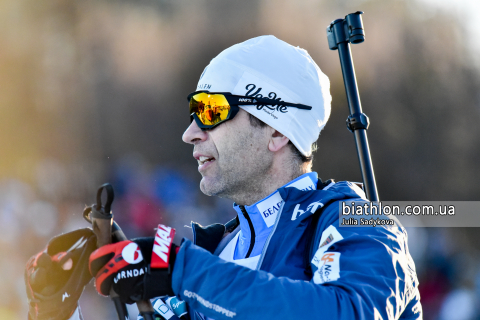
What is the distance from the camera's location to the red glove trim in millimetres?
1146

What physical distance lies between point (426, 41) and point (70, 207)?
6.35 meters

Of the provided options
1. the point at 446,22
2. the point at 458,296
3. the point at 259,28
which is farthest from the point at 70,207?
the point at 446,22

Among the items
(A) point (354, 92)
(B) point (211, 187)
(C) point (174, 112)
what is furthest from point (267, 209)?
(C) point (174, 112)

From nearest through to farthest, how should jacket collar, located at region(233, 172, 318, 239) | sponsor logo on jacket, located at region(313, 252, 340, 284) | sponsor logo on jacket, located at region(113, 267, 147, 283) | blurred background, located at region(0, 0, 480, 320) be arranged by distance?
sponsor logo on jacket, located at region(113, 267, 147, 283)
sponsor logo on jacket, located at region(313, 252, 340, 284)
jacket collar, located at region(233, 172, 318, 239)
blurred background, located at region(0, 0, 480, 320)

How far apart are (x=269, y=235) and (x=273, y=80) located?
2.32 ft

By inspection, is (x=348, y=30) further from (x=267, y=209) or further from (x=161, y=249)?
(x=161, y=249)

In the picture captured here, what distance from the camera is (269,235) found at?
1.58m

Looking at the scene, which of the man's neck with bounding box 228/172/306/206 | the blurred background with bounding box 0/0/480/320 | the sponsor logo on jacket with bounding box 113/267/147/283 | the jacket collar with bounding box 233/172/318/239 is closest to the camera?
the sponsor logo on jacket with bounding box 113/267/147/283

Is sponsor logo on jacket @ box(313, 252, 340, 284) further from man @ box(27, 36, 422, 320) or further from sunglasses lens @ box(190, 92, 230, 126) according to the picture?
sunglasses lens @ box(190, 92, 230, 126)

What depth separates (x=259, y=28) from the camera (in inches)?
237

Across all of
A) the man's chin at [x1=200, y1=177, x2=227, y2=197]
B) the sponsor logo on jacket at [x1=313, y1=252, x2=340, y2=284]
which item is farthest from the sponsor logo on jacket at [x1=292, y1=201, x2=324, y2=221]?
the man's chin at [x1=200, y1=177, x2=227, y2=197]

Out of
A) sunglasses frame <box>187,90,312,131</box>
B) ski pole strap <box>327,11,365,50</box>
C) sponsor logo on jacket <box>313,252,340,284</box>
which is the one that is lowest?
sponsor logo on jacket <box>313,252,340,284</box>

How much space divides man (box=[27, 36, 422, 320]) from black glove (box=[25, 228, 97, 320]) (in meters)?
0.06

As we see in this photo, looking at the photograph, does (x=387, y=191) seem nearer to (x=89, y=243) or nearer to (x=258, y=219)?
(x=258, y=219)
